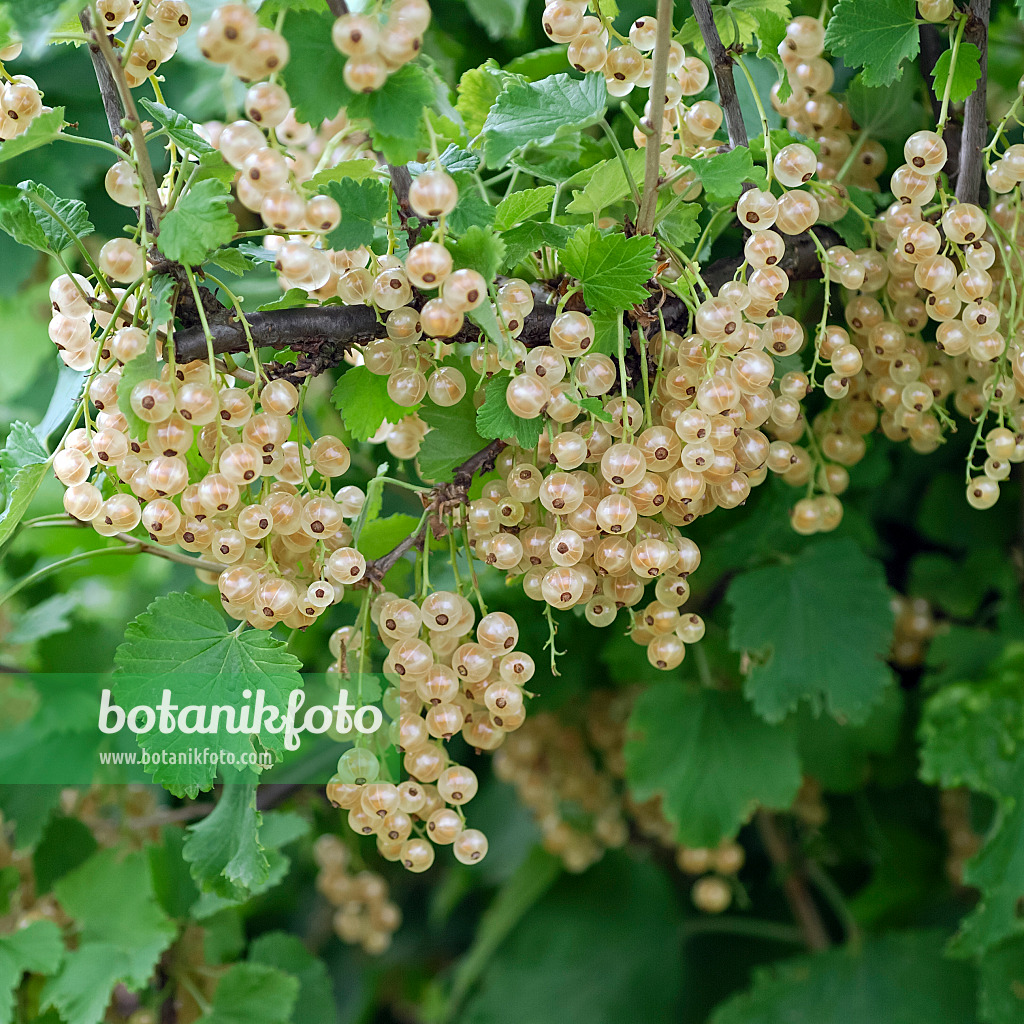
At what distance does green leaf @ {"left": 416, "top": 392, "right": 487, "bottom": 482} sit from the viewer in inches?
19.8

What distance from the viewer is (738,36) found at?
0.49 m

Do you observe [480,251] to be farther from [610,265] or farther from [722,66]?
[722,66]

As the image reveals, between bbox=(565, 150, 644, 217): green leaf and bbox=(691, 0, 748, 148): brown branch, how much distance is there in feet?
0.20

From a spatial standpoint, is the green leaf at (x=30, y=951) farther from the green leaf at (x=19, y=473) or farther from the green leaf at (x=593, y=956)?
the green leaf at (x=593, y=956)

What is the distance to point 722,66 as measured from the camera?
46cm

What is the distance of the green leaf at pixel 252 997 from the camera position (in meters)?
0.71

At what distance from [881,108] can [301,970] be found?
0.82 meters

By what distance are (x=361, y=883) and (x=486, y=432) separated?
2.50 feet

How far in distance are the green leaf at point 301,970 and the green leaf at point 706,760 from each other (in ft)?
1.09

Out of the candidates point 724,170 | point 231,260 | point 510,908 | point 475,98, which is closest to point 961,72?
point 724,170

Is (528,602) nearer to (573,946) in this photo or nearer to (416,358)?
(416,358)

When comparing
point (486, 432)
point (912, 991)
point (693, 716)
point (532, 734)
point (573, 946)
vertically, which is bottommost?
point (573, 946)

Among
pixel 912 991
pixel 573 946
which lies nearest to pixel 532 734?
pixel 573 946

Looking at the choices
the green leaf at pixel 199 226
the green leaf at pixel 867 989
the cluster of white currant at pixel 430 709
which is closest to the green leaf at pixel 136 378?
the green leaf at pixel 199 226
